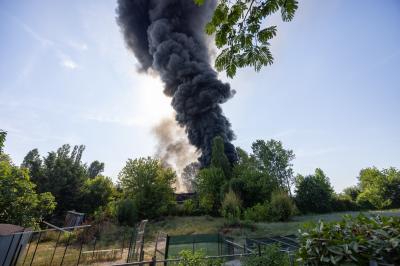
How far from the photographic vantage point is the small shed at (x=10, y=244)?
6.62m

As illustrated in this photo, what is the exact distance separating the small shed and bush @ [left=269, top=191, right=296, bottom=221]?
16234mm

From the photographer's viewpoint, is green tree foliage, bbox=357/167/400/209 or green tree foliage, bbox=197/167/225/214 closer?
green tree foliage, bbox=197/167/225/214

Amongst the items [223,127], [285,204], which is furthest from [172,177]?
[285,204]

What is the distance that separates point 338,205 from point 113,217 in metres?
29.9

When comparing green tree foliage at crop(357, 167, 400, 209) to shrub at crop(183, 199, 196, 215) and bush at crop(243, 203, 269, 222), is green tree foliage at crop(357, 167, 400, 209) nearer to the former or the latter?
bush at crop(243, 203, 269, 222)

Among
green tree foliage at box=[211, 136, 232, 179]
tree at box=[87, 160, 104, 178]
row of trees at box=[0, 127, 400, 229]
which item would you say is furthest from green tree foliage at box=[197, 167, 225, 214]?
tree at box=[87, 160, 104, 178]

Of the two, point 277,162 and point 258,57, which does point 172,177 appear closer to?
point 277,162

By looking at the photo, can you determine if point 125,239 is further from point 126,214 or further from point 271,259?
point 271,259

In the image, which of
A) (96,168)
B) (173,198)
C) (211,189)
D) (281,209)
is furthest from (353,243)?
(96,168)

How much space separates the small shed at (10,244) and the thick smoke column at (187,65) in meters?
23.1

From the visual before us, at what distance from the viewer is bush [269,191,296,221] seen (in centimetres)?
1716

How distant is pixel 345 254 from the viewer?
2127 mm

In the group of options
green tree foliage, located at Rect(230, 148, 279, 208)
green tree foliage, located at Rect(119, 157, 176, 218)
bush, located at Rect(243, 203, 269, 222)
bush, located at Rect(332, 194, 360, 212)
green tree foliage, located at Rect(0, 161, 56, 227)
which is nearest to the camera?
green tree foliage, located at Rect(0, 161, 56, 227)

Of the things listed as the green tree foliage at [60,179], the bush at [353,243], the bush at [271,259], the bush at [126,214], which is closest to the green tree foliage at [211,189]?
the bush at [126,214]
